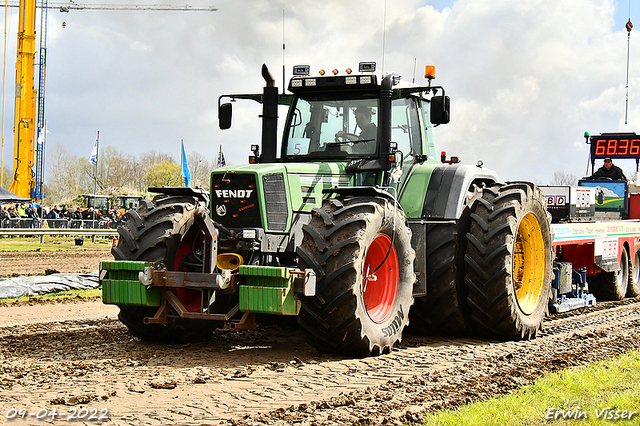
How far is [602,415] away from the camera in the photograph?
17.9ft

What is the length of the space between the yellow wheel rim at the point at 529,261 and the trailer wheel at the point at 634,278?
6069 millimetres

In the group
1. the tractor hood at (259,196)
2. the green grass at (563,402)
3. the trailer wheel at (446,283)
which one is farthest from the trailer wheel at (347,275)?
the green grass at (563,402)

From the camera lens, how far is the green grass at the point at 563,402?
5.26 meters

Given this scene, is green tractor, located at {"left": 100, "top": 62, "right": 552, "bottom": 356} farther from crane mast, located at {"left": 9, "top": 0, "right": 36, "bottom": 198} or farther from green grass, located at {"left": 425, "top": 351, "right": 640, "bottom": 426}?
crane mast, located at {"left": 9, "top": 0, "right": 36, "bottom": 198}

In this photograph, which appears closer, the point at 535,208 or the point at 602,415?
the point at 602,415

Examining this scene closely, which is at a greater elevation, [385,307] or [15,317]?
[385,307]

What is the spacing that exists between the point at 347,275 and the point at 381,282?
1.13m

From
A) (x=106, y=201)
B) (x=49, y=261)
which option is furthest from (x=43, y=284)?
(x=106, y=201)

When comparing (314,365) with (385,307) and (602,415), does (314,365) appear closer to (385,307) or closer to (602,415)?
(385,307)

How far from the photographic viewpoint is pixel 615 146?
1775cm

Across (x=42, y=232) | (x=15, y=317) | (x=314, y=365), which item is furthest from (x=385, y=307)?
(x=42, y=232)

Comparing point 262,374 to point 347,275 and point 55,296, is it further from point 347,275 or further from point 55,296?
point 55,296

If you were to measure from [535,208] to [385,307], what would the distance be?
3073 mm

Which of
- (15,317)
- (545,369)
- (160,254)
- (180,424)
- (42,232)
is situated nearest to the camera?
(180,424)
